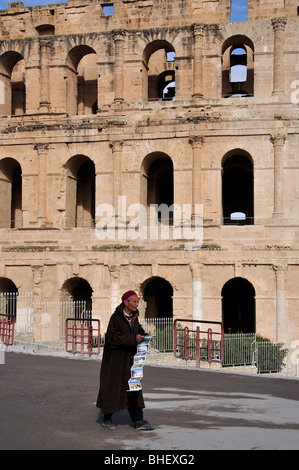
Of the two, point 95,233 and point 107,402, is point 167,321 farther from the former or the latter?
point 107,402

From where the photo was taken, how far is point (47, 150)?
1067 inches

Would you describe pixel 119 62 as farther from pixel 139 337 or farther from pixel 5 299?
pixel 139 337

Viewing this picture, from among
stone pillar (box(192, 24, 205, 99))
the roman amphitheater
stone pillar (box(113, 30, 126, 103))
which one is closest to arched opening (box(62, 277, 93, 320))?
the roman amphitheater

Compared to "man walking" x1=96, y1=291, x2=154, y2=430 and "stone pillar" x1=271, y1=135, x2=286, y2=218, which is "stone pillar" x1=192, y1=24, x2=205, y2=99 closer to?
"stone pillar" x1=271, y1=135, x2=286, y2=218

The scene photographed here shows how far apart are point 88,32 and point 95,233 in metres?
8.85

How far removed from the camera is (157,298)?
28984mm

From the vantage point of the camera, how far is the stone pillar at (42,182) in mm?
26859

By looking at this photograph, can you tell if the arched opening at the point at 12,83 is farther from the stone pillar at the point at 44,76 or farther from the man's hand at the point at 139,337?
the man's hand at the point at 139,337

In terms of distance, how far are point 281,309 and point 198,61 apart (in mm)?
10433

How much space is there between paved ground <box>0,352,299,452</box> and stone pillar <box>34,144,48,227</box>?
13.8m

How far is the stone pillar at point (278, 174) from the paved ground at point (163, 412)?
1194 centimetres

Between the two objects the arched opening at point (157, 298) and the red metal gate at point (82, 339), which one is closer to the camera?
the red metal gate at point (82, 339)

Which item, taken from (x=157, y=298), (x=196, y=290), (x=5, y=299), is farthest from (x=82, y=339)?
(x=157, y=298)

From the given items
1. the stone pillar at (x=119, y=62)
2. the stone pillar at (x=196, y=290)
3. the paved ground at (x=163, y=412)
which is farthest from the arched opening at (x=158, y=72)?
the paved ground at (x=163, y=412)
